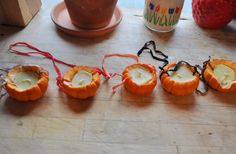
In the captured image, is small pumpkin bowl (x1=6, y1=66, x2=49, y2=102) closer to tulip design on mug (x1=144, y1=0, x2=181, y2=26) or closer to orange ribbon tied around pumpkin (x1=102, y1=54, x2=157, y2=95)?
orange ribbon tied around pumpkin (x1=102, y1=54, x2=157, y2=95)

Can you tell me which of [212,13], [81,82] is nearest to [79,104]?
[81,82]

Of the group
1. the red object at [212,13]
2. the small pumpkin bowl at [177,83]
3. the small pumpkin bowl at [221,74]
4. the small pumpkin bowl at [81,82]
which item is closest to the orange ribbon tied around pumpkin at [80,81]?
the small pumpkin bowl at [81,82]

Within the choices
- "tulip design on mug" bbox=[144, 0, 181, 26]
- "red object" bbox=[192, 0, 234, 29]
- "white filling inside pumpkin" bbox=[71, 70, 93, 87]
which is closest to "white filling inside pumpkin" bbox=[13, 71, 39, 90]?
"white filling inside pumpkin" bbox=[71, 70, 93, 87]

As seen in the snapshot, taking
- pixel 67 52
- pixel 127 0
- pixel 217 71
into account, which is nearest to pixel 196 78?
pixel 217 71

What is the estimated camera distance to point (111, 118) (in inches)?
26.4

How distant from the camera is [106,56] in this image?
85cm

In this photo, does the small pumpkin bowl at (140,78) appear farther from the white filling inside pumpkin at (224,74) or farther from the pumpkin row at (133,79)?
the white filling inside pumpkin at (224,74)

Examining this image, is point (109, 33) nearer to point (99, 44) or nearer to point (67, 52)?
point (99, 44)

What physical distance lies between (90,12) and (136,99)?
1.15ft

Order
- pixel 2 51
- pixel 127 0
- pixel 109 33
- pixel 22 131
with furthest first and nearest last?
pixel 127 0 → pixel 109 33 → pixel 2 51 → pixel 22 131

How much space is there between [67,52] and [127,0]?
0.47 metres

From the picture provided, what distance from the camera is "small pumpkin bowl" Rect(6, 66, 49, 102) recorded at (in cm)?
66

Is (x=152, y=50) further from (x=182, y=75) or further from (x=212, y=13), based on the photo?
(x=212, y=13)

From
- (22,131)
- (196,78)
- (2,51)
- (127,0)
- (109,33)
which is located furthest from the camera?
(127,0)
